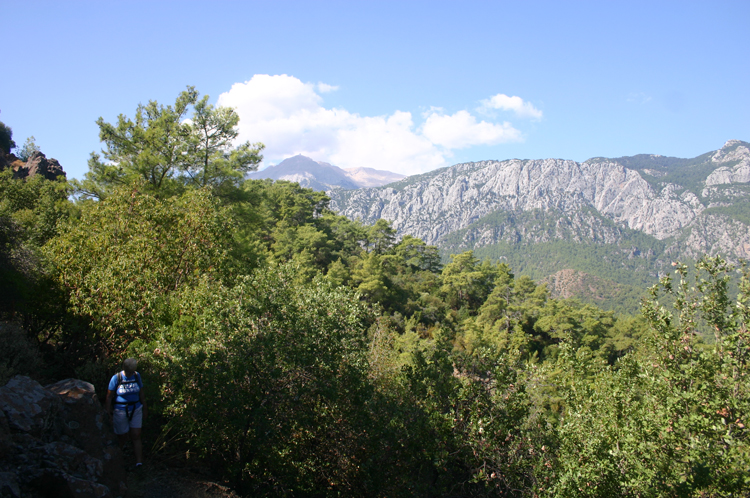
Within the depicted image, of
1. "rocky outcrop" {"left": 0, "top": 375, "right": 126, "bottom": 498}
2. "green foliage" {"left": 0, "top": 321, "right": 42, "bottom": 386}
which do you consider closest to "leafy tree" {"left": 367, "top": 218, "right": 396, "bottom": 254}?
"green foliage" {"left": 0, "top": 321, "right": 42, "bottom": 386}

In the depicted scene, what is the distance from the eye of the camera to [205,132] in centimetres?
2067

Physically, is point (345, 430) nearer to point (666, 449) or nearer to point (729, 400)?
point (666, 449)

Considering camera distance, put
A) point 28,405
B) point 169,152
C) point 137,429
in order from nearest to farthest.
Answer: point 28,405, point 137,429, point 169,152

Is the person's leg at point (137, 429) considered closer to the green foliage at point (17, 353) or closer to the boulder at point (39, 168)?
the green foliage at point (17, 353)

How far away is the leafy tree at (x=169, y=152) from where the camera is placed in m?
19.0

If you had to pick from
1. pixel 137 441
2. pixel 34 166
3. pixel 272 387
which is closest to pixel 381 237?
pixel 34 166

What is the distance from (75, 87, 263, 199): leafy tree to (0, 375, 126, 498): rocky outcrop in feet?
43.9

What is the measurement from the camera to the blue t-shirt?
6898 millimetres

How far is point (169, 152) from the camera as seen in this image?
19312 mm

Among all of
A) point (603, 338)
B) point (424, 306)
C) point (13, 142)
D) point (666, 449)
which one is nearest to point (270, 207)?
point (424, 306)

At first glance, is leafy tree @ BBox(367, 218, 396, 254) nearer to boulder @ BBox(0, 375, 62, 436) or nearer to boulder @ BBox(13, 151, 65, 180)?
boulder @ BBox(13, 151, 65, 180)

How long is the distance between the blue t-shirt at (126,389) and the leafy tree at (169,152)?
13.0 metres

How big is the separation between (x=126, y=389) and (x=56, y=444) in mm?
1243

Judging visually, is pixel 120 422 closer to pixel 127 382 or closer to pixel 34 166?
pixel 127 382
